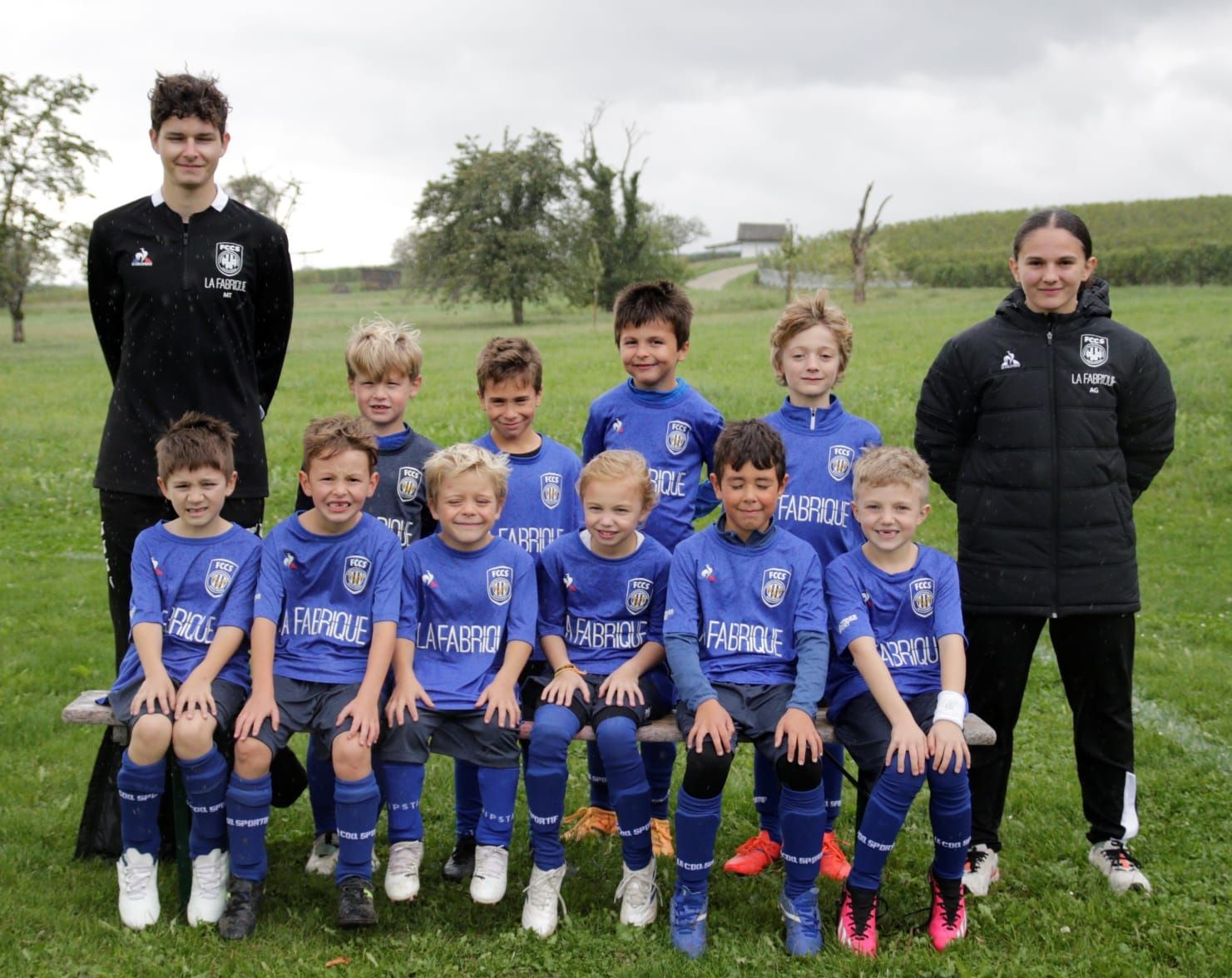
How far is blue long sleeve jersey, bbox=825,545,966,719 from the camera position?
3951 millimetres

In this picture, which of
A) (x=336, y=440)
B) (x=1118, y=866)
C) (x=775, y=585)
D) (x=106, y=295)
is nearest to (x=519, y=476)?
(x=336, y=440)

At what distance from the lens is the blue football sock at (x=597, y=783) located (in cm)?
476

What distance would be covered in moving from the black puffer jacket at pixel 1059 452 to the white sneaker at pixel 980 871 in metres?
0.93

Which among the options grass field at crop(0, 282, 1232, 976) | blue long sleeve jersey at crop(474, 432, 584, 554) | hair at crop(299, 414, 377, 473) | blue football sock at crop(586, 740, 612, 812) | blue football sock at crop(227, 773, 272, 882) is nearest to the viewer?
grass field at crop(0, 282, 1232, 976)

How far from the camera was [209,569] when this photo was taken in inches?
157

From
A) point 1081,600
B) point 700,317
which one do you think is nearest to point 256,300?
point 1081,600

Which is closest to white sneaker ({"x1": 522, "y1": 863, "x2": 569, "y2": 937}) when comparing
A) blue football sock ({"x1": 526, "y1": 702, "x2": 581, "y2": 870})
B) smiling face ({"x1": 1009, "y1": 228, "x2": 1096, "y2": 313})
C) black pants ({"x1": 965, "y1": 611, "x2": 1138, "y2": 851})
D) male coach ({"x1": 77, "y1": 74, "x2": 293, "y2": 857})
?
blue football sock ({"x1": 526, "y1": 702, "x2": 581, "y2": 870})

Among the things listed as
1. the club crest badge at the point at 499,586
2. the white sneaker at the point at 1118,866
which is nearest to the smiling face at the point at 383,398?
the club crest badge at the point at 499,586

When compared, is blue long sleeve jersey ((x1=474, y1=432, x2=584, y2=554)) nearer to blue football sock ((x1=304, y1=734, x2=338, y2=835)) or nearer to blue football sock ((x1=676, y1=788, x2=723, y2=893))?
blue football sock ((x1=304, y1=734, x2=338, y2=835))

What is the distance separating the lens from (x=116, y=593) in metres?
4.32

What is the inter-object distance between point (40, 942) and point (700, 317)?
38182 millimetres

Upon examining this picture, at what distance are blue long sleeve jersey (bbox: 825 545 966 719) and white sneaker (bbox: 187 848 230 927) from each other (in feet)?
7.15

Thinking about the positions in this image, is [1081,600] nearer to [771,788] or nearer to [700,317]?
[771,788]

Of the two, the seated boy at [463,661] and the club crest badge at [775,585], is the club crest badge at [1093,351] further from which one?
the seated boy at [463,661]
